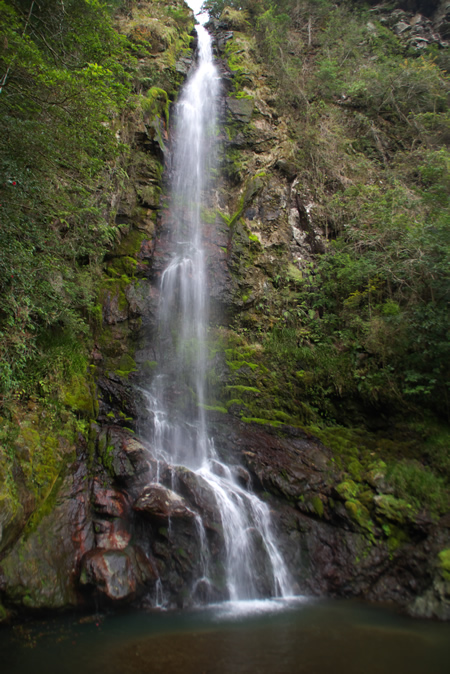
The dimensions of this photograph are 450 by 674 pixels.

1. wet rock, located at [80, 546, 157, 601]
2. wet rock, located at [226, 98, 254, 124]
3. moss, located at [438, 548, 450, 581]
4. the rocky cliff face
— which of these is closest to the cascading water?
the rocky cliff face

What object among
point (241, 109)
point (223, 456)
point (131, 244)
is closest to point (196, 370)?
point (223, 456)

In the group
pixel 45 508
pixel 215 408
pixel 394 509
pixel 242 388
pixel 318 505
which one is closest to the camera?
pixel 45 508

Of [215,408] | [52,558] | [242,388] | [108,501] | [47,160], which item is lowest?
[52,558]

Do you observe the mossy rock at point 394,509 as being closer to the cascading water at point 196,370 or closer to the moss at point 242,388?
the cascading water at point 196,370

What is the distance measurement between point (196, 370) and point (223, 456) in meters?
2.91

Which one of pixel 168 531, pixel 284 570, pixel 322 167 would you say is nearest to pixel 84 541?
pixel 168 531

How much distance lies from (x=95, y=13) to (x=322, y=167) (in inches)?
367

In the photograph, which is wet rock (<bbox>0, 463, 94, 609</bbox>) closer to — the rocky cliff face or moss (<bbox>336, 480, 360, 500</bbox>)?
the rocky cliff face

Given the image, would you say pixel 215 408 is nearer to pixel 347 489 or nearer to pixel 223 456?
pixel 223 456

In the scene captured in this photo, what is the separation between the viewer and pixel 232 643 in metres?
4.44

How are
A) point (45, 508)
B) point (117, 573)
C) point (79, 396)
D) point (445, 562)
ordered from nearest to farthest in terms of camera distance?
point (117, 573) → point (45, 508) → point (445, 562) → point (79, 396)

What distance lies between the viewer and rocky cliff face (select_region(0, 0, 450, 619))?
5.63m

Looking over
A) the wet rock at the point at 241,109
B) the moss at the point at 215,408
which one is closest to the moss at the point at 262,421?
the moss at the point at 215,408

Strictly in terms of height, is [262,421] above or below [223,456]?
above
